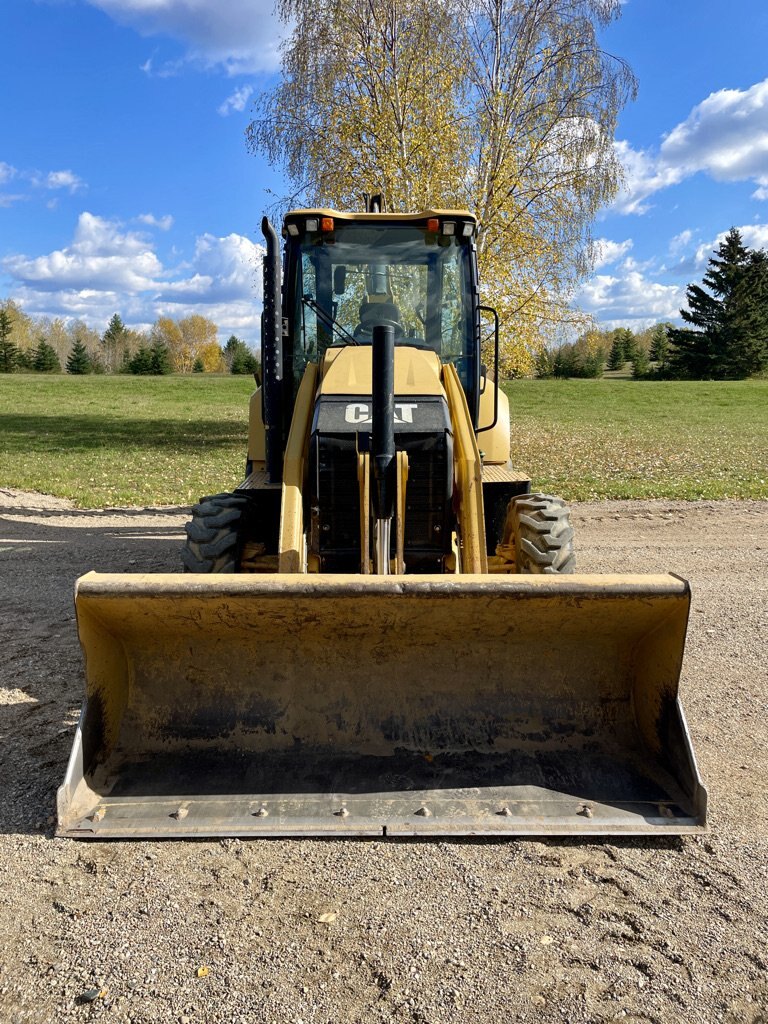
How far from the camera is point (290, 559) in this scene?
4.27 m

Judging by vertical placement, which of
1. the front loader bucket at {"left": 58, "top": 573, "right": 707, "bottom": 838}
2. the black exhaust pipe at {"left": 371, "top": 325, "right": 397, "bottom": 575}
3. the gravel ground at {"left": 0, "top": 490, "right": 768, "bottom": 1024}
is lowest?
the gravel ground at {"left": 0, "top": 490, "right": 768, "bottom": 1024}

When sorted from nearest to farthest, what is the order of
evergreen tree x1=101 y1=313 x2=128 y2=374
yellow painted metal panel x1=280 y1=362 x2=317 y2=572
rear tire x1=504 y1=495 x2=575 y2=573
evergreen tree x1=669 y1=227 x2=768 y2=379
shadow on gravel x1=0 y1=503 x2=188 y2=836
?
shadow on gravel x1=0 y1=503 x2=188 y2=836 < yellow painted metal panel x1=280 y1=362 x2=317 y2=572 < rear tire x1=504 y1=495 x2=575 y2=573 < evergreen tree x1=669 y1=227 x2=768 y2=379 < evergreen tree x1=101 y1=313 x2=128 y2=374

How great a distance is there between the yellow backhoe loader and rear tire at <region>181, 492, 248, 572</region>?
20.1 inches

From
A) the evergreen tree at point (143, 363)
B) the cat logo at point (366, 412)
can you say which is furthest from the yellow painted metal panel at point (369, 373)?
the evergreen tree at point (143, 363)

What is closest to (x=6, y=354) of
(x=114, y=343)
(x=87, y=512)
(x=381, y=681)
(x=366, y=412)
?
(x=114, y=343)

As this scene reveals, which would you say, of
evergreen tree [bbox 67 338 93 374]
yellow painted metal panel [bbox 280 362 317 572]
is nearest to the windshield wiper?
yellow painted metal panel [bbox 280 362 317 572]

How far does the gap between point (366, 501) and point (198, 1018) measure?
254cm

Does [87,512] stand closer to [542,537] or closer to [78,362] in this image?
[542,537]

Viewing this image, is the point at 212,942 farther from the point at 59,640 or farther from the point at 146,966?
the point at 59,640

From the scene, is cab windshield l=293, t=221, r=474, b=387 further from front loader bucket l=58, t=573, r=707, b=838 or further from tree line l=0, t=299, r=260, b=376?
tree line l=0, t=299, r=260, b=376

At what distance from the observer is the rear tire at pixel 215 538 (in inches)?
187

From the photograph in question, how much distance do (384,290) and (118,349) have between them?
301 feet

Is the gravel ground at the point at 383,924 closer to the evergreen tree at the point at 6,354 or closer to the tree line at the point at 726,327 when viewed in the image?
the tree line at the point at 726,327

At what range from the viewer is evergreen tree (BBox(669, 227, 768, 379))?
57250 millimetres
